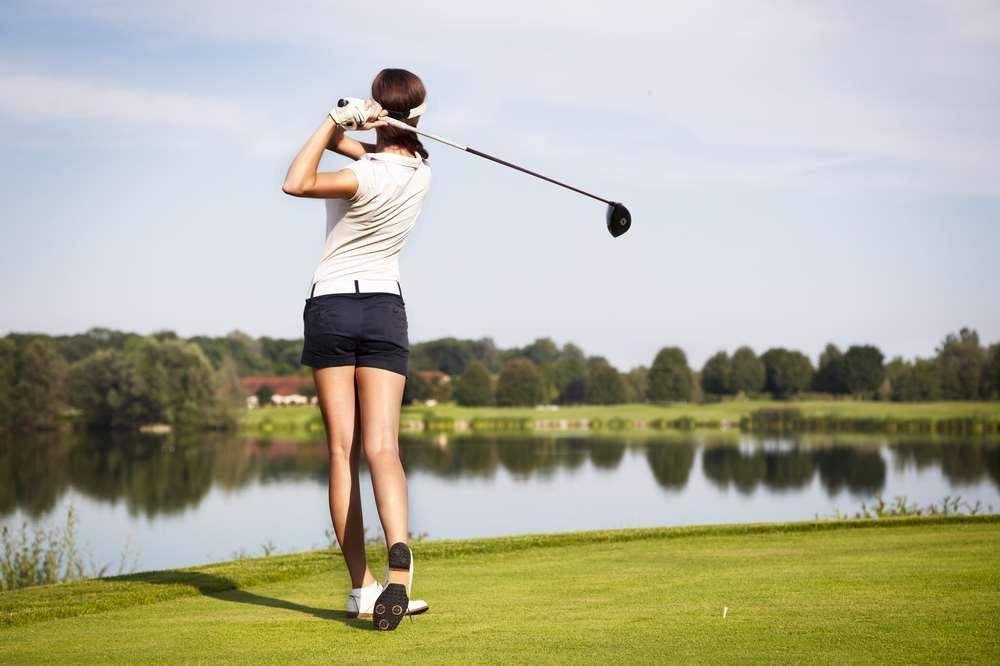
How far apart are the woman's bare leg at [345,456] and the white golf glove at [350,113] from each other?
2.98 ft

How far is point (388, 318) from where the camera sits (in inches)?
164

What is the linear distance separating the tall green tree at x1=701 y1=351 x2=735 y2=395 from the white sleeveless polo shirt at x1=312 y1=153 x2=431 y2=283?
3717 inches

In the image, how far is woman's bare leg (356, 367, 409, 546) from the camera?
162 inches

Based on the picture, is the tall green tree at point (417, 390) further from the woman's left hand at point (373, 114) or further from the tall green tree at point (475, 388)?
the woman's left hand at point (373, 114)

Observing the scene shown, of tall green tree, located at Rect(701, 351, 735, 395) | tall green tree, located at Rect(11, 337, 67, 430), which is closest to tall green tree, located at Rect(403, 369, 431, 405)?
tall green tree, located at Rect(701, 351, 735, 395)

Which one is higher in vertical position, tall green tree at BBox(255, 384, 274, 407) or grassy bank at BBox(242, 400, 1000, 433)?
tall green tree at BBox(255, 384, 274, 407)

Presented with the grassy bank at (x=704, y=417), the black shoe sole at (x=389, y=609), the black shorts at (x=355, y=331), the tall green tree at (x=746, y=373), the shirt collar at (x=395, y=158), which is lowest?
the grassy bank at (x=704, y=417)

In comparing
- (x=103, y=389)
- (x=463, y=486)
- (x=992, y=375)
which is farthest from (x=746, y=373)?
(x=463, y=486)

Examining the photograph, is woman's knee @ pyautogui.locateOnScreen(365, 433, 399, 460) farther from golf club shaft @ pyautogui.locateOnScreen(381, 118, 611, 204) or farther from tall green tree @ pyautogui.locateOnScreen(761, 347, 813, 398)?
tall green tree @ pyautogui.locateOnScreen(761, 347, 813, 398)

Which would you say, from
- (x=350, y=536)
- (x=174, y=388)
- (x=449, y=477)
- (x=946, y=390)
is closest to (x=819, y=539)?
(x=350, y=536)

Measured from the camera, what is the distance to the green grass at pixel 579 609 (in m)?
3.31

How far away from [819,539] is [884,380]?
89.4 metres

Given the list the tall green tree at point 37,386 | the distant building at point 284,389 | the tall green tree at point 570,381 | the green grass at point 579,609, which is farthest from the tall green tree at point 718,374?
the green grass at point 579,609

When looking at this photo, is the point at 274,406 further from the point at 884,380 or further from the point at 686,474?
the point at 686,474
